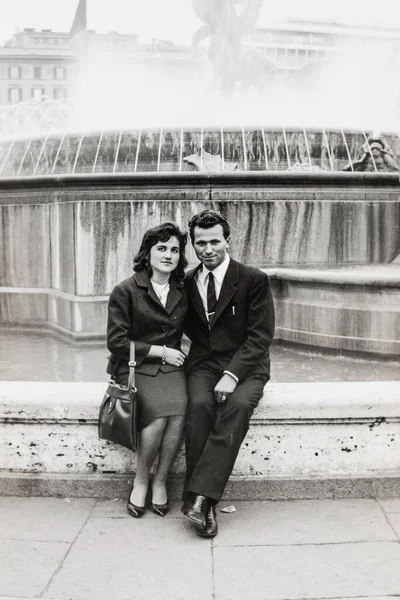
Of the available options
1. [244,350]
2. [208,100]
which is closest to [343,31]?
[208,100]

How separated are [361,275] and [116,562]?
4.33 metres

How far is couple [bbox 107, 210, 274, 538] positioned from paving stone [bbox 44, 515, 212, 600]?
0.17 metres

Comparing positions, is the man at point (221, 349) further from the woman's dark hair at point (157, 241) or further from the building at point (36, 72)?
the building at point (36, 72)

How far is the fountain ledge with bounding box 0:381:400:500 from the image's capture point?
3.91 m

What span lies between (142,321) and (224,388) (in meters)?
0.57

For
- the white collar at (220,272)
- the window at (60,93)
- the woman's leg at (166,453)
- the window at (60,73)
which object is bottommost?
the woman's leg at (166,453)

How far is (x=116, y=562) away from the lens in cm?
326

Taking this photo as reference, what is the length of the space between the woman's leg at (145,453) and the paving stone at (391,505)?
1.20m

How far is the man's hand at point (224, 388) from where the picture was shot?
3830 mm

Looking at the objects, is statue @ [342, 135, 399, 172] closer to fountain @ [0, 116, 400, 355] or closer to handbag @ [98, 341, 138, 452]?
fountain @ [0, 116, 400, 355]

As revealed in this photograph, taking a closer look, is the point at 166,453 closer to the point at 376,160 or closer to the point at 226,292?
the point at 226,292

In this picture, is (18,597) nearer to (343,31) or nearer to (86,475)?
(86,475)

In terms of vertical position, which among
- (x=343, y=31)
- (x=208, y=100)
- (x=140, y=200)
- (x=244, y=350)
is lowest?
(x=244, y=350)

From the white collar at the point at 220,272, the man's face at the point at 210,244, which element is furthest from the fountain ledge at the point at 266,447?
the man's face at the point at 210,244
